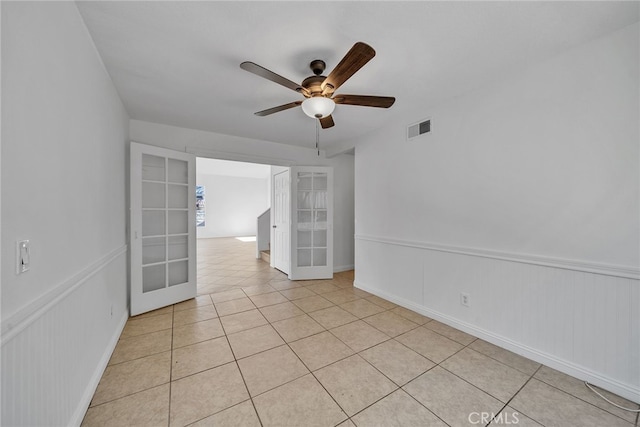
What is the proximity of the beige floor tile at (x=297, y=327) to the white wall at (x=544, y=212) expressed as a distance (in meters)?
1.31

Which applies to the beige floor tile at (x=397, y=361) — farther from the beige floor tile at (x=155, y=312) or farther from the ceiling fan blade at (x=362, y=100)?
the beige floor tile at (x=155, y=312)

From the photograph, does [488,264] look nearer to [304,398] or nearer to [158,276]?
[304,398]

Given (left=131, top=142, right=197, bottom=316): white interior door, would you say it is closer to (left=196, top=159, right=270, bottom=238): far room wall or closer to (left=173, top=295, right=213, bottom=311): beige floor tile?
(left=173, top=295, right=213, bottom=311): beige floor tile

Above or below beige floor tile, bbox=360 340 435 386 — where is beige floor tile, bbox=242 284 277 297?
above

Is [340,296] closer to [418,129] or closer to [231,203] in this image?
[418,129]

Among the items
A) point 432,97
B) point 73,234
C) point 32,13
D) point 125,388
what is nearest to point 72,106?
point 32,13

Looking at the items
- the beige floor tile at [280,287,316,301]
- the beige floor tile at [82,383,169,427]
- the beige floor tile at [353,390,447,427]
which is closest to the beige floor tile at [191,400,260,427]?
the beige floor tile at [82,383,169,427]

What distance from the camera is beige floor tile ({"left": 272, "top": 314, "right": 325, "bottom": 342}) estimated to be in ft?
7.93

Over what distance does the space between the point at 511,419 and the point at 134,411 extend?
2.30 metres

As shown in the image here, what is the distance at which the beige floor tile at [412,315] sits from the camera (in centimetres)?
274

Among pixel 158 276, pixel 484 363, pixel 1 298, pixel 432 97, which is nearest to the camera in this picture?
pixel 1 298

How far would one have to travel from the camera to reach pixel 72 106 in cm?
141

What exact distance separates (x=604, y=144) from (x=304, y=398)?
2707mm

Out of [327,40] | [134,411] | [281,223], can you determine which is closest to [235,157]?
[281,223]
